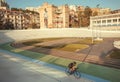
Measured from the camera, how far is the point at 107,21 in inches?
3484

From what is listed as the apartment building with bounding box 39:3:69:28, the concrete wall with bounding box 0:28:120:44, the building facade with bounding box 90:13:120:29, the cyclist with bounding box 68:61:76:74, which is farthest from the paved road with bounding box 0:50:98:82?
the apartment building with bounding box 39:3:69:28

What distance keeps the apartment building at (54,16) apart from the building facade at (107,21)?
23.9 meters

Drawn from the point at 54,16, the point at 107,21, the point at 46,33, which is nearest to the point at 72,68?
the point at 46,33

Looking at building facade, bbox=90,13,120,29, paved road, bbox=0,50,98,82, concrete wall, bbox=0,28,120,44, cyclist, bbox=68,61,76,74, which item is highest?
building facade, bbox=90,13,120,29

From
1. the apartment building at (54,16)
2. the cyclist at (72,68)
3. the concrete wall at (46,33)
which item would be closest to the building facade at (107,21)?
the concrete wall at (46,33)

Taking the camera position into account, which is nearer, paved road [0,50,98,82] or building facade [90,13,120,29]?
paved road [0,50,98,82]

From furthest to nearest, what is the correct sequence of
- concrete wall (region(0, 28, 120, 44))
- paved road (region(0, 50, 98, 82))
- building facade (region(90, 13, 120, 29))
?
1. building facade (region(90, 13, 120, 29))
2. concrete wall (region(0, 28, 120, 44))
3. paved road (region(0, 50, 98, 82))

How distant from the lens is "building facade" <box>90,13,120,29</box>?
273ft

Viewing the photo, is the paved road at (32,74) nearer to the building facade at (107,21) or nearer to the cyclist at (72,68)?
the cyclist at (72,68)

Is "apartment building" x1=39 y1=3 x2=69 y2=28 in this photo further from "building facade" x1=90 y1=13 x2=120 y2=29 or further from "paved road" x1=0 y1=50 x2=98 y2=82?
"paved road" x1=0 y1=50 x2=98 y2=82

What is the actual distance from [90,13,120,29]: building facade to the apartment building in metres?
23.9

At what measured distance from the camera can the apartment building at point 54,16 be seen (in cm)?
11362

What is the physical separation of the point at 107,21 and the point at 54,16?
38655mm

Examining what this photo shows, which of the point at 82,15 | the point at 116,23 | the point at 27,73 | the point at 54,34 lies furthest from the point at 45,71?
the point at 82,15
